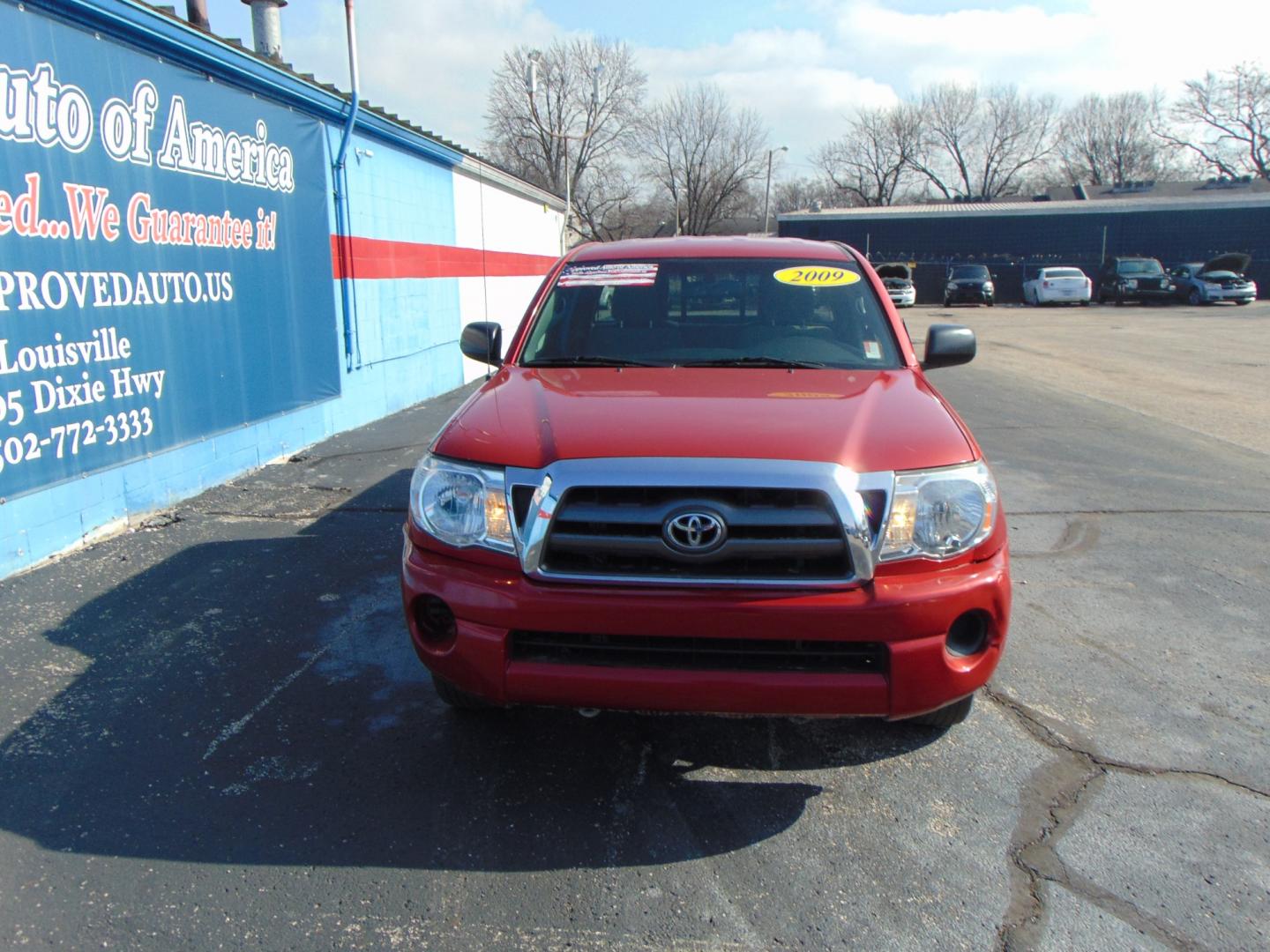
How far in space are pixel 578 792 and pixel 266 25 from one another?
1061 cm

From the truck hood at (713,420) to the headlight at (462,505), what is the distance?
6cm

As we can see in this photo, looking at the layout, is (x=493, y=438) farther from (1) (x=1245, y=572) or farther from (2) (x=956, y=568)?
(1) (x=1245, y=572)

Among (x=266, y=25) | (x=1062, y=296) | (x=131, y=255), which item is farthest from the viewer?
(x=1062, y=296)

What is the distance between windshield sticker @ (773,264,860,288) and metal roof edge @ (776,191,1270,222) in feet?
145

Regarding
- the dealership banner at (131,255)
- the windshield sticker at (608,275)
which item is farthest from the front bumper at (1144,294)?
the windshield sticker at (608,275)

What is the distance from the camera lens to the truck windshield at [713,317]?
3.97m

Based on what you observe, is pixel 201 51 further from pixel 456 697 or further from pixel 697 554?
pixel 697 554

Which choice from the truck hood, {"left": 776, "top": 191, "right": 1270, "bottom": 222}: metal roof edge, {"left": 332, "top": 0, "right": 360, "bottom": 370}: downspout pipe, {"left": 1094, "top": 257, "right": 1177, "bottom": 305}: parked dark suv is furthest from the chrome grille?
{"left": 776, "top": 191, "right": 1270, "bottom": 222}: metal roof edge

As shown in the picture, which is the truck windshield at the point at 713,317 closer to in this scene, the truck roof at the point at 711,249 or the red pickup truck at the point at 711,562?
the truck roof at the point at 711,249

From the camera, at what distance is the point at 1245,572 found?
207 inches

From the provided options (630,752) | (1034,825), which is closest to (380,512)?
(630,752)

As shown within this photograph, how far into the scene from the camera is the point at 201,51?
664 centimetres

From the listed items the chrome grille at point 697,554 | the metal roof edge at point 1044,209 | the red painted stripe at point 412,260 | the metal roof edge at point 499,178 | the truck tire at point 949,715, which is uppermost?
the metal roof edge at point 1044,209

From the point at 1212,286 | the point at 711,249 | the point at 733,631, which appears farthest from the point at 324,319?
the point at 1212,286
